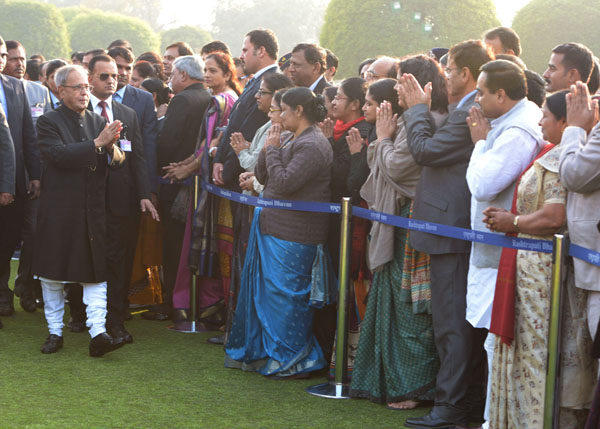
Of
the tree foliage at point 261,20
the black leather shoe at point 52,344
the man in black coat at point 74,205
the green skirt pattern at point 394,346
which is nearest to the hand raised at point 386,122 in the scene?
the green skirt pattern at point 394,346

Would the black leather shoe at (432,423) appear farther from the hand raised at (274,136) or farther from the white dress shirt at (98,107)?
the white dress shirt at (98,107)

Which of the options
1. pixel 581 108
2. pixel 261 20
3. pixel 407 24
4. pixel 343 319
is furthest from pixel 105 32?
pixel 581 108

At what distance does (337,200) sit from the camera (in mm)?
5910

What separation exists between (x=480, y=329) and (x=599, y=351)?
1.14 metres

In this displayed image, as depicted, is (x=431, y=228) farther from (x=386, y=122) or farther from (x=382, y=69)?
(x=382, y=69)

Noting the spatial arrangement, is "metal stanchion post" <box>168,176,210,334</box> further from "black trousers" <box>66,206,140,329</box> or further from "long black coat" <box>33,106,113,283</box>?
"long black coat" <box>33,106,113,283</box>

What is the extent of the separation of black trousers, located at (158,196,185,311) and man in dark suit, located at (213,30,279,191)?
83 centimetres

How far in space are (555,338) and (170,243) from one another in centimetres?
417

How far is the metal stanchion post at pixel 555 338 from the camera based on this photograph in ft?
13.3

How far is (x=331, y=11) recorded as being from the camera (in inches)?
1267

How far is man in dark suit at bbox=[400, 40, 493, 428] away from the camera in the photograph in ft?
15.5

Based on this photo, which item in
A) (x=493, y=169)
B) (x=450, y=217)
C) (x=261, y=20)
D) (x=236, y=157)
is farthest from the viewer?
(x=261, y=20)

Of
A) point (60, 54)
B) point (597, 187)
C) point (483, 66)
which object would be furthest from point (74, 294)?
point (60, 54)

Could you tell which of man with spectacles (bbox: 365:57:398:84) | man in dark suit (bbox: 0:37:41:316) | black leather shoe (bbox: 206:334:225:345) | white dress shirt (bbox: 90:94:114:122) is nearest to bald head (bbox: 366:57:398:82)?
man with spectacles (bbox: 365:57:398:84)
